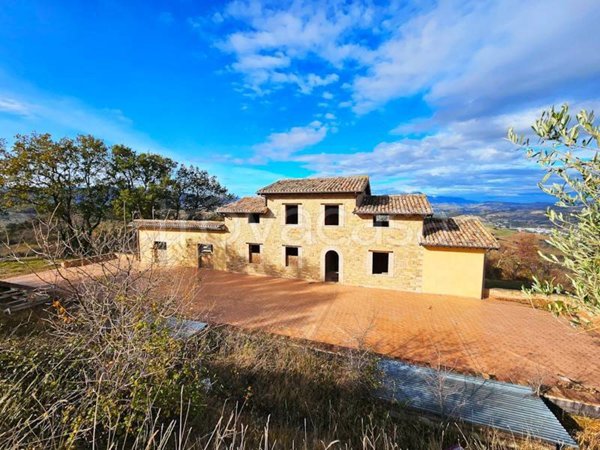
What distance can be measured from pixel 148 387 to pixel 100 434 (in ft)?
2.04

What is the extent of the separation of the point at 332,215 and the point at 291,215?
2707mm

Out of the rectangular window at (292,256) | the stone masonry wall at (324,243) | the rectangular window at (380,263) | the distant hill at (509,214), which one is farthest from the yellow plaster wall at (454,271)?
the rectangular window at (292,256)

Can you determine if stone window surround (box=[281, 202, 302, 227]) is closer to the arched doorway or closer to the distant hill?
the arched doorway

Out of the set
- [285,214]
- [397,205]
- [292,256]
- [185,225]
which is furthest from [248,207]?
[397,205]

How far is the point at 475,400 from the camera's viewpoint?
531 centimetres

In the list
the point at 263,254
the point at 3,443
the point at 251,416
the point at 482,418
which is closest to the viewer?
the point at 3,443

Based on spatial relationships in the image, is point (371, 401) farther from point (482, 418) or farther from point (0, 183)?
point (0, 183)

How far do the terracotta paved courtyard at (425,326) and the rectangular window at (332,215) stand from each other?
13.3ft

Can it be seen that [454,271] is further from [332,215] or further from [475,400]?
[475,400]

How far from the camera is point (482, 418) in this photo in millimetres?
4789

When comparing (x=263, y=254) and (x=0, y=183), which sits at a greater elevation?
(x=0, y=183)

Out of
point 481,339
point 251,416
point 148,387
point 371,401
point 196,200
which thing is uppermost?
point 196,200

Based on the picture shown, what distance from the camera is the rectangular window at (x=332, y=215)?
15641 mm

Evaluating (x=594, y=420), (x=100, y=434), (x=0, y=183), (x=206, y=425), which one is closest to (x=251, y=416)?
(x=206, y=425)
